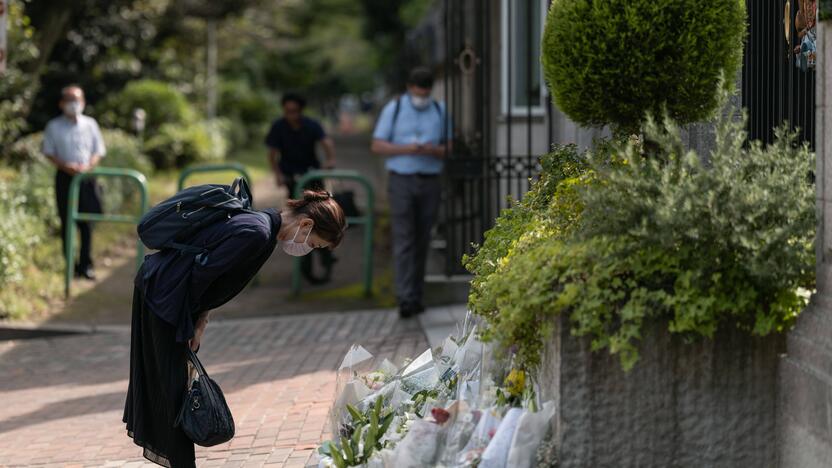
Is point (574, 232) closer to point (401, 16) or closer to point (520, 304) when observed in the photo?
point (520, 304)

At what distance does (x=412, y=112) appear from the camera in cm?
1005

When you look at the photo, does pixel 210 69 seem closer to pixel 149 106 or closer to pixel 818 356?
pixel 149 106

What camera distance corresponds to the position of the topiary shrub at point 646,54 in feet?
16.0

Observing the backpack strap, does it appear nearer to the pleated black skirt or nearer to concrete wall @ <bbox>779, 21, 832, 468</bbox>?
the pleated black skirt

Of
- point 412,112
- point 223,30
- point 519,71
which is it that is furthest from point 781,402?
point 223,30

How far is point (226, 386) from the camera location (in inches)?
322

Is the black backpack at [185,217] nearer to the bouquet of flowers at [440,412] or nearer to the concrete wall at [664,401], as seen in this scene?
the bouquet of flowers at [440,412]

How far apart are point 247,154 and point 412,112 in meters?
22.7

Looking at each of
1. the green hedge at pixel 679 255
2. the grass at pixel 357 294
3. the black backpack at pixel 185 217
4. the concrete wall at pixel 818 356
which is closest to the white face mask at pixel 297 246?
the black backpack at pixel 185 217

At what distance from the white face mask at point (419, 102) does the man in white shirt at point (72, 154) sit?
3861 mm

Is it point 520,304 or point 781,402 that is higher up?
point 520,304

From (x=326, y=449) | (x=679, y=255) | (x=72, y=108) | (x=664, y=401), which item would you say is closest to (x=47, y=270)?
(x=72, y=108)

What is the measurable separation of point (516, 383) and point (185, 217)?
1537 mm

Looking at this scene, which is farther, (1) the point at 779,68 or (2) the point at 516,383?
(1) the point at 779,68
